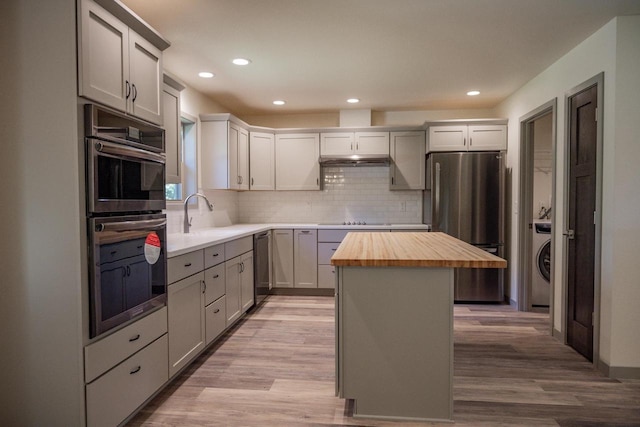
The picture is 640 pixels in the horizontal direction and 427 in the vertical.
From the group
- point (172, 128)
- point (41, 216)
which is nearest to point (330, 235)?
point (172, 128)

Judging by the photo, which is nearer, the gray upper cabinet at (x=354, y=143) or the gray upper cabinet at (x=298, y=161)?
the gray upper cabinet at (x=354, y=143)

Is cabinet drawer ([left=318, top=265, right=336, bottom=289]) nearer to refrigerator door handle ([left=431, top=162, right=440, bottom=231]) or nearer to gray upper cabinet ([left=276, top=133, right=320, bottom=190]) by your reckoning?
gray upper cabinet ([left=276, top=133, right=320, bottom=190])

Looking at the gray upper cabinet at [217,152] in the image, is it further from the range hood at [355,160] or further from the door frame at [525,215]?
the door frame at [525,215]

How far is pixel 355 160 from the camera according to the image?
16.2ft

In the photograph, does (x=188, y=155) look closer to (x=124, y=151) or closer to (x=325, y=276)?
(x=325, y=276)

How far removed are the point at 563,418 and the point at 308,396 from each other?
1.44m

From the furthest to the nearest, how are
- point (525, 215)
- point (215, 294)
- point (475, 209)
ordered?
1. point (475, 209)
2. point (525, 215)
3. point (215, 294)

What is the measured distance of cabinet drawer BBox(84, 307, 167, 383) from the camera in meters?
1.75

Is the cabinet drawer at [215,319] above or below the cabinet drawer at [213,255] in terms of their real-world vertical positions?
below

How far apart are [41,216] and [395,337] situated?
1.82 m

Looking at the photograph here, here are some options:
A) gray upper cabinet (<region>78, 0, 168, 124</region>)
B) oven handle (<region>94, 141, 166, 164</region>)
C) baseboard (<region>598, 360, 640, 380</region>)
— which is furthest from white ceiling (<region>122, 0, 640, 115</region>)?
baseboard (<region>598, 360, 640, 380</region>)

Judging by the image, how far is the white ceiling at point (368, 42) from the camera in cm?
247

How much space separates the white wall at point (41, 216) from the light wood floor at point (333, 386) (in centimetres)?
60

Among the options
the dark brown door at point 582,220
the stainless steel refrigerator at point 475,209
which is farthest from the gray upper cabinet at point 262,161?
the dark brown door at point 582,220
